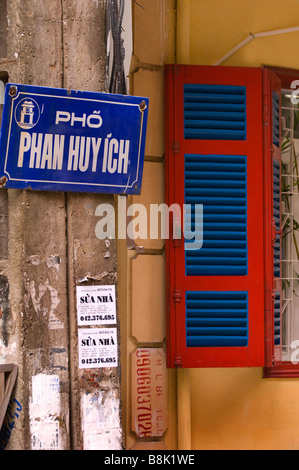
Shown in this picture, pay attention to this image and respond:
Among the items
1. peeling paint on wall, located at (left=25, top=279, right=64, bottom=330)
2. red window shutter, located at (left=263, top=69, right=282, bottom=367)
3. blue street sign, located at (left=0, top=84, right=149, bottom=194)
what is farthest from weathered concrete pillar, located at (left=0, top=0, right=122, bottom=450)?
red window shutter, located at (left=263, top=69, right=282, bottom=367)

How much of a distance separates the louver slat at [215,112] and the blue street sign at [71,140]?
925mm

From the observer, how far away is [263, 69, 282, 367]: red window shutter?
4273 millimetres

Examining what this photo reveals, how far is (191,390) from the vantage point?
4359 mm

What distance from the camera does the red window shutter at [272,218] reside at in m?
4.27

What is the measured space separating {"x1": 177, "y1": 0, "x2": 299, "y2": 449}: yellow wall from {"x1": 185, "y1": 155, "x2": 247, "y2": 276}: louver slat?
0.70 m

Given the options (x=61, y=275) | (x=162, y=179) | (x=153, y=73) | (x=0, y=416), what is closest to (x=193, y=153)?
(x=162, y=179)

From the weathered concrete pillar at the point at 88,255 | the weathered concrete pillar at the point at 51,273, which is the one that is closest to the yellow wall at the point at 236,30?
the weathered concrete pillar at the point at 88,255

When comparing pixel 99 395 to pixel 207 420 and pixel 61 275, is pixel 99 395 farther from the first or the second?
pixel 207 420

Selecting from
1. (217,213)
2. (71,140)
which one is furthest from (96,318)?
(217,213)

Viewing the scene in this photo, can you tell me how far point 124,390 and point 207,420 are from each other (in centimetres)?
61

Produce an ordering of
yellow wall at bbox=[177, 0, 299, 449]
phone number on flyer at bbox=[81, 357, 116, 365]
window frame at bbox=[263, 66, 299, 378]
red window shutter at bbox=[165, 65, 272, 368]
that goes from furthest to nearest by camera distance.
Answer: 1. window frame at bbox=[263, 66, 299, 378]
2. yellow wall at bbox=[177, 0, 299, 449]
3. red window shutter at bbox=[165, 65, 272, 368]
4. phone number on flyer at bbox=[81, 357, 116, 365]

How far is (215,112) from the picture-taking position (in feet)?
14.0

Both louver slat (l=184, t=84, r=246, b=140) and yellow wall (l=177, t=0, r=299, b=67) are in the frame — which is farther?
yellow wall (l=177, t=0, r=299, b=67)

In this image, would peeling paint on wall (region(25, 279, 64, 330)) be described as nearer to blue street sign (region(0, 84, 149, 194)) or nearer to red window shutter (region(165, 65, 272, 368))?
blue street sign (region(0, 84, 149, 194))
